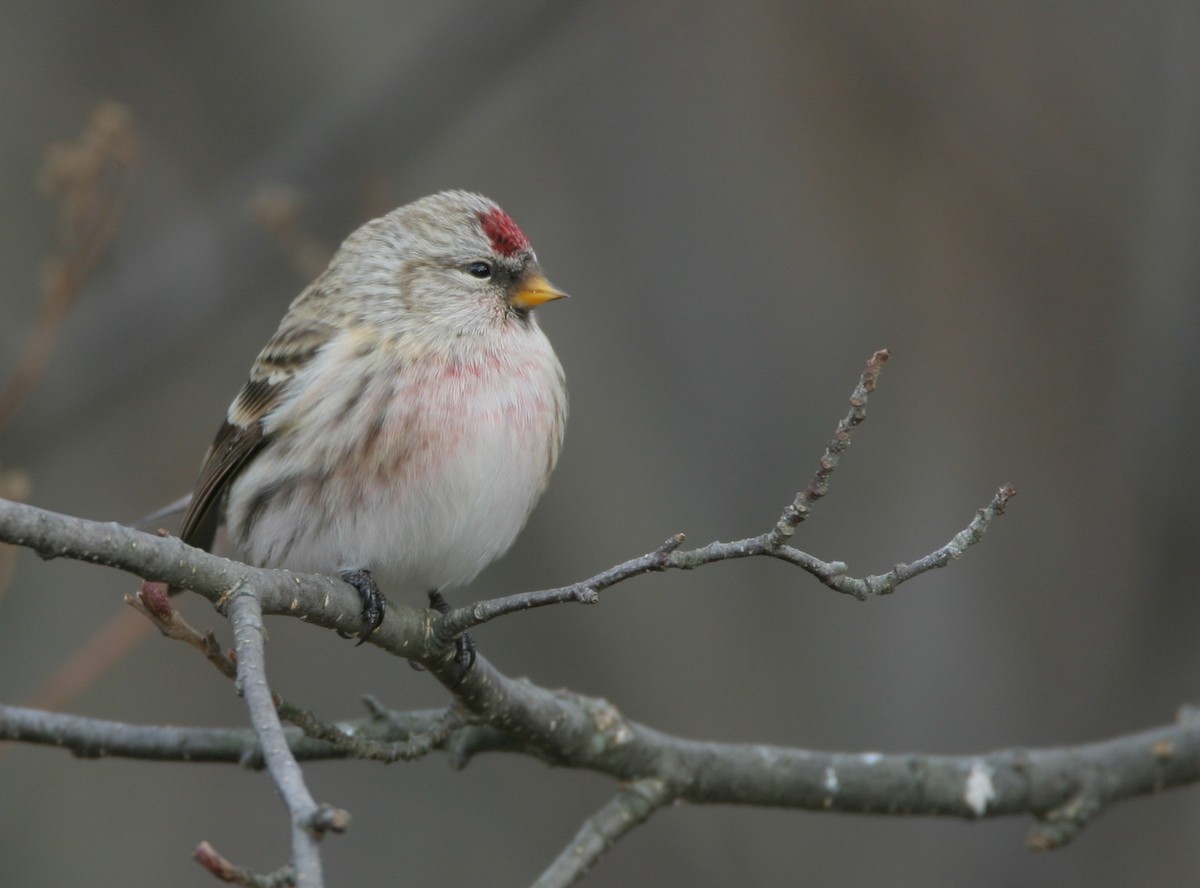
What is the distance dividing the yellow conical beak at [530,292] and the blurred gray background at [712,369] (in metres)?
1.90

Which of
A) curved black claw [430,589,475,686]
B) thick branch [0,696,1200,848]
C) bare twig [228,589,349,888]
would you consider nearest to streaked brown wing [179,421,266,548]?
thick branch [0,696,1200,848]

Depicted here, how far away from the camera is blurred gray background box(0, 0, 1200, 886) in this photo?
17.4ft

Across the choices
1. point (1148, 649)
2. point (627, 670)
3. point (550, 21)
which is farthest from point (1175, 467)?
point (550, 21)

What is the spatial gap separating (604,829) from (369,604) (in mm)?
650

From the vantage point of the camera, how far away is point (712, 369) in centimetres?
604

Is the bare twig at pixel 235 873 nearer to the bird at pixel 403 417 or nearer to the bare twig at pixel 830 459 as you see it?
the bare twig at pixel 830 459

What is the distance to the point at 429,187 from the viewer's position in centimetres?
654

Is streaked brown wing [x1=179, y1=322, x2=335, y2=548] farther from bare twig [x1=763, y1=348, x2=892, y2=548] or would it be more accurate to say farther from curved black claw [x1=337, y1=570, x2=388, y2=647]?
bare twig [x1=763, y1=348, x2=892, y2=548]

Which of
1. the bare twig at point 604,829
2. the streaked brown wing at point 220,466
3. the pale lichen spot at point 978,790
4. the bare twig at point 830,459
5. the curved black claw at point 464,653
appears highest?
the streaked brown wing at point 220,466

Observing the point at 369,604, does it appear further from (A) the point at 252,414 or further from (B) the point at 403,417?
(A) the point at 252,414

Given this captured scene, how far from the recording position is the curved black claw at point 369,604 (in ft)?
8.36

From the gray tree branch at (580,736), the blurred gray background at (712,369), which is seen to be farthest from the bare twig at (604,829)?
the blurred gray background at (712,369)

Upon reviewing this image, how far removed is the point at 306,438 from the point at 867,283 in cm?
331

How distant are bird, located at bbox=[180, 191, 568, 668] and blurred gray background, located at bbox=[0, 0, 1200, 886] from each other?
176cm
